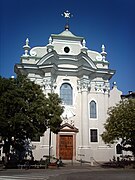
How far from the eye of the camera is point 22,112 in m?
28.2

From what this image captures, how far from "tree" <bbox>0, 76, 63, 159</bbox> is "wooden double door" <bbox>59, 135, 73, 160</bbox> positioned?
885cm

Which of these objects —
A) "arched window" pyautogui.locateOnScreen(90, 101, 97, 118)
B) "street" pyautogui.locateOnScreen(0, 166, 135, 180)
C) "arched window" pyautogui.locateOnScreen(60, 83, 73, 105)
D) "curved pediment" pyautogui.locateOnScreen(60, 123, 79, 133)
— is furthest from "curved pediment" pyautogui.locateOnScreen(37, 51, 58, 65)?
"street" pyautogui.locateOnScreen(0, 166, 135, 180)

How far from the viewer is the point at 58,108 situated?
3125 centimetres

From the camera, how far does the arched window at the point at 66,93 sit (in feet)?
135

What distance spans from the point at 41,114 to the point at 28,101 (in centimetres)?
191

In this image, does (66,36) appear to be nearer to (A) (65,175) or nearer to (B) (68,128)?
(B) (68,128)

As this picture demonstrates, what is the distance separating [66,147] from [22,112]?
12.8 metres

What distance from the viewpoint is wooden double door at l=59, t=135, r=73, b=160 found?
38469 millimetres

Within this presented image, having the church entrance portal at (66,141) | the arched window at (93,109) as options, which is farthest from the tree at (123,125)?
the arched window at (93,109)

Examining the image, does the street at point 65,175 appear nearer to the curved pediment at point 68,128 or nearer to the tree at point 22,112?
the tree at point 22,112

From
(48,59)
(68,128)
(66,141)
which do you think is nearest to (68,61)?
(48,59)

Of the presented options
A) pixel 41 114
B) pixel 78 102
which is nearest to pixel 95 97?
pixel 78 102

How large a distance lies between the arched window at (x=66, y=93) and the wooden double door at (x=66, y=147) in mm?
5024

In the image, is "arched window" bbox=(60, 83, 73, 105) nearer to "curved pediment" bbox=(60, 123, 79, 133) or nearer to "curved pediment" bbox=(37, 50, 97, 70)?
"curved pediment" bbox=(37, 50, 97, 70)
